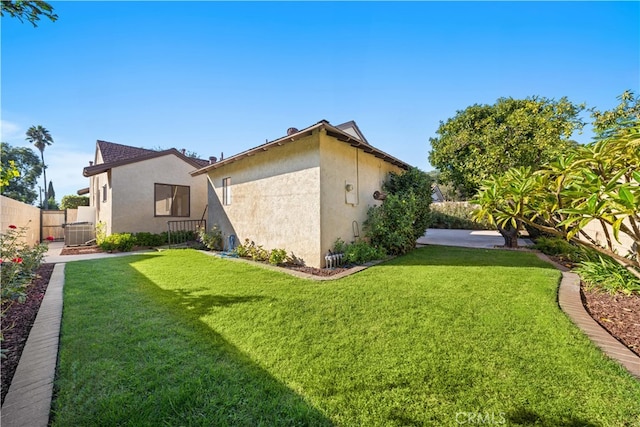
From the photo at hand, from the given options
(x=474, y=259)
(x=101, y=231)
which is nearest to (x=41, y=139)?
(x=101, y=231)

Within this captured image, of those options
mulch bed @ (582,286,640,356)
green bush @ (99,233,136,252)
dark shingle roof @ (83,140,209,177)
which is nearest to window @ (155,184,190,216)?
dark shingle roof @ (83,140,209,177)

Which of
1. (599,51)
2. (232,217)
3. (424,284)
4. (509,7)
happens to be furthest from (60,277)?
(599,51)

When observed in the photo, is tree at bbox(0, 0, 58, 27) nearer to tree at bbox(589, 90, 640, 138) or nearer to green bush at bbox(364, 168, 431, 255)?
green bush at bbox(364, 168, 431, 255)

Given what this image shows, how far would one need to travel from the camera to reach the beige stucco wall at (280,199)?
7082 millimetres

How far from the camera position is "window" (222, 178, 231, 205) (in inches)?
405

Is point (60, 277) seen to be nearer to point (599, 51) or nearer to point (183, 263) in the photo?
point (183, 263)

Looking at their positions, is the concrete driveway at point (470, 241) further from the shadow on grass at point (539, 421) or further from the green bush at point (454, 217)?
the shadow on grass at point (539, 421)

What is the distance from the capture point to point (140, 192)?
493 inches

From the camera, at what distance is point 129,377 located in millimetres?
2326

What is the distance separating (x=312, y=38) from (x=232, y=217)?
23.7 feet

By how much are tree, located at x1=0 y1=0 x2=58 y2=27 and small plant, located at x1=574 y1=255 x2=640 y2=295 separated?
9.23 metres

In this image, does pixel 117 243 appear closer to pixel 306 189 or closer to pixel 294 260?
pixel 294 260

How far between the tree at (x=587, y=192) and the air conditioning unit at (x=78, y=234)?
57.5ft

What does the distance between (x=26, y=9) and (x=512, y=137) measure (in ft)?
41.7
